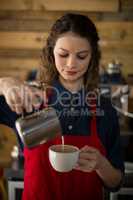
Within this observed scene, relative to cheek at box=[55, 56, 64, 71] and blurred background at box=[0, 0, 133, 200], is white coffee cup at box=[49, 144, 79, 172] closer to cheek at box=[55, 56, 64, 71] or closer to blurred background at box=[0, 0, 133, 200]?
cheek at box=[55, 56, 64, 71]

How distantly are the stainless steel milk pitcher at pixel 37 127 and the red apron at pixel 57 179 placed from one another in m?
0.19

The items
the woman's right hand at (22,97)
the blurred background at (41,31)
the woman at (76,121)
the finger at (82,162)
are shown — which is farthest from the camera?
the blurred background at (41,31)

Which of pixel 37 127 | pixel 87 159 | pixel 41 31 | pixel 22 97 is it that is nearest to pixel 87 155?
pixel 87 159

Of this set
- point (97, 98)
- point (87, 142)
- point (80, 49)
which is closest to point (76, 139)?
point (87, 142)

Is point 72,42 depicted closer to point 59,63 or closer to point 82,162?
point 59,63

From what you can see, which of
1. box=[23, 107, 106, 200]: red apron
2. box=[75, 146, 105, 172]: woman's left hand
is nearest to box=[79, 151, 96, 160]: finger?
box=[75, 146, 105, 172]: woman's left hand

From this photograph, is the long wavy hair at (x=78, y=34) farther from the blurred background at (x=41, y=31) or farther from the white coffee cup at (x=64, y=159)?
the blurred background at (x=41, y=31)

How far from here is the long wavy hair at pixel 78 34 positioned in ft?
3.88

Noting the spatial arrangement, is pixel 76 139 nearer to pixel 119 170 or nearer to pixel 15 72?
pixel 119 170

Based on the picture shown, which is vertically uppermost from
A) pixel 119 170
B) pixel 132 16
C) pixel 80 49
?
pixel 132 16

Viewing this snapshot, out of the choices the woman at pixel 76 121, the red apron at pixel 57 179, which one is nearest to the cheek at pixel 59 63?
the woman at pixel 76 121

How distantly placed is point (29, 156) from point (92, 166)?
26cm

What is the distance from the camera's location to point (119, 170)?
4.11ft

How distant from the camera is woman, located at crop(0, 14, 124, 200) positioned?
46.6 inches
